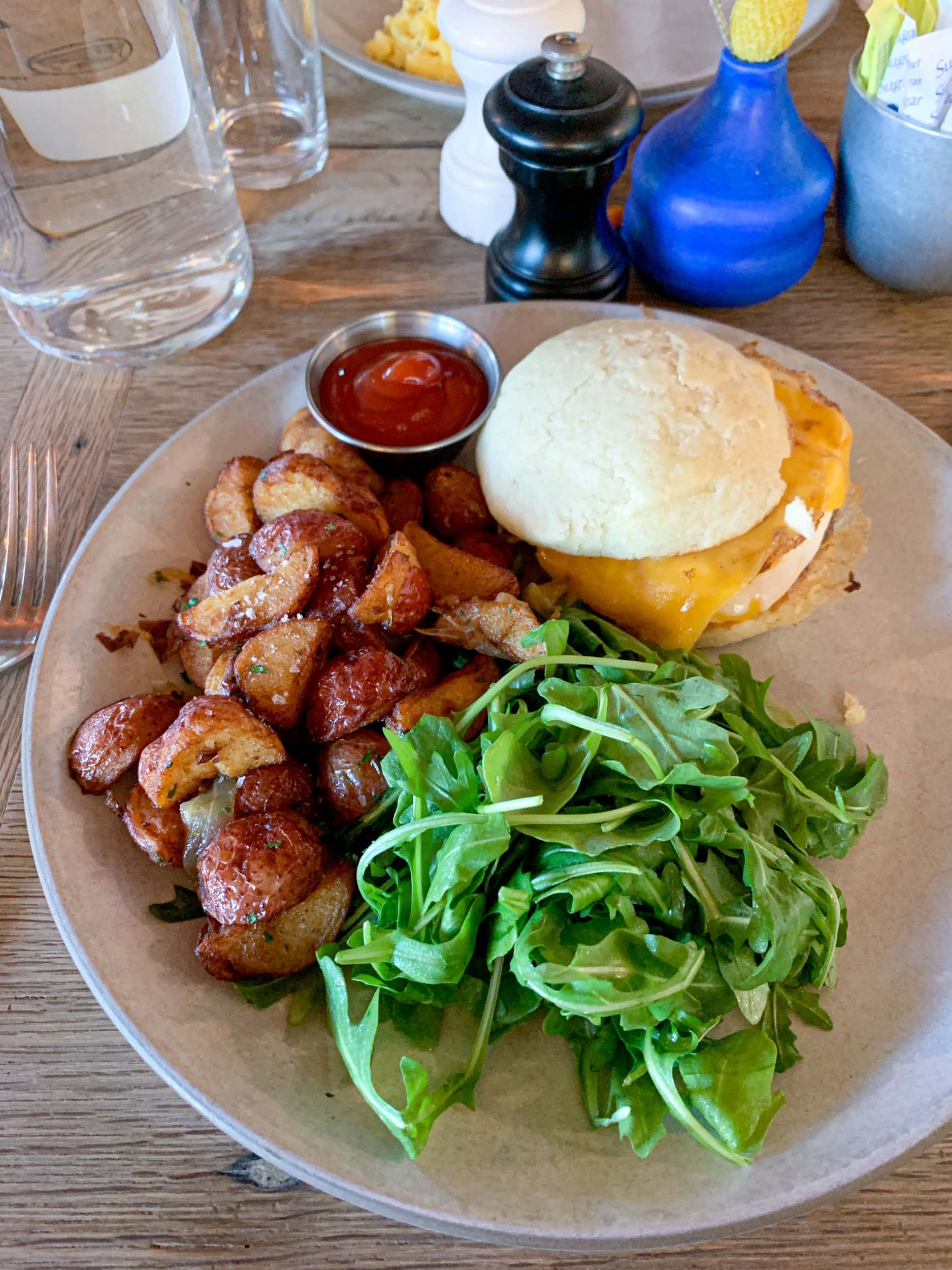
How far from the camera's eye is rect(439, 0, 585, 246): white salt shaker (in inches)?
79.1

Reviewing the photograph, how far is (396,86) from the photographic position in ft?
8.41

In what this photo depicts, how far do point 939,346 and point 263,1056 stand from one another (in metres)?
2.00

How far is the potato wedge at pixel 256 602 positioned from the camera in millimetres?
1427

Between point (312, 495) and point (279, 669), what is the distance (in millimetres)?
339

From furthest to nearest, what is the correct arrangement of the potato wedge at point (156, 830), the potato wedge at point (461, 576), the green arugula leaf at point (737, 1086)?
1. the potato wedge at point (461, 576)
2. the potato wedge at point (156, 830)
3. the green arugula leaf at point (737, 1086)

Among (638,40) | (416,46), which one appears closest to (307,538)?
(416,46)

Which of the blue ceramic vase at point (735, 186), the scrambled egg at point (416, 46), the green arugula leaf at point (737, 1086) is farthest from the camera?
the scrambled egg at point (416, 46)

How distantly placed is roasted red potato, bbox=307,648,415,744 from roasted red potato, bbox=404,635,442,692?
0.6 inches

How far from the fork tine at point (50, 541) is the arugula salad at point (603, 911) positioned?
80 cm

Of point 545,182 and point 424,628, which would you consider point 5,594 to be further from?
point 545,182

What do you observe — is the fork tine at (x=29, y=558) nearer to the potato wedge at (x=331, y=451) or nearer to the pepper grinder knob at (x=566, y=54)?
the potato wedge at (x=331, y=451)

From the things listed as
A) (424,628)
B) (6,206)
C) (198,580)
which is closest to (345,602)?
(424,628)

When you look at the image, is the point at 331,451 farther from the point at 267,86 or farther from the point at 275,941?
the point at 267,86

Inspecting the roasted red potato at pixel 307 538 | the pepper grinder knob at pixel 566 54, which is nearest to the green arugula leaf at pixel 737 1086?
the roasted red potato at pixel 307 538
